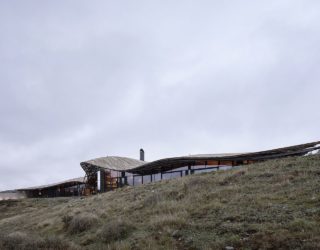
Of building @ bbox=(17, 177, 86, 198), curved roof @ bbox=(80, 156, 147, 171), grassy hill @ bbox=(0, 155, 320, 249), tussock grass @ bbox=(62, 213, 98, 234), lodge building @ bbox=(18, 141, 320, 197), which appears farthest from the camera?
building @ bbox=(17, 177, 86, 198)

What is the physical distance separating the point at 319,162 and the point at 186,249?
1176 cm

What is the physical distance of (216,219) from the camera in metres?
13.6

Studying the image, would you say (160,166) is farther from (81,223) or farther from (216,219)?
(216,219)

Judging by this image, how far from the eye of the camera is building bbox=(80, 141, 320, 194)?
30594mm

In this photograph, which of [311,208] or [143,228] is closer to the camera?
[311,208]

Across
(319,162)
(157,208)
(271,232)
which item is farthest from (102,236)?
(319,162)

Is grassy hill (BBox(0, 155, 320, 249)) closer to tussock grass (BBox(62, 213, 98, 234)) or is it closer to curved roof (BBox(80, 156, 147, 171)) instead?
tussock grass (BBox(62, 213, 98, 234))

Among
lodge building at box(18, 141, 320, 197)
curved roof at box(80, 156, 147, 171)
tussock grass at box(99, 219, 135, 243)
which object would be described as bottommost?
tussock grass at box(99, 219, 135, 243)

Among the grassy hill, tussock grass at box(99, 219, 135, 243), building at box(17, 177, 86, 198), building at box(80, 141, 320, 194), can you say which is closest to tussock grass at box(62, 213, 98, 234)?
the grassy hill

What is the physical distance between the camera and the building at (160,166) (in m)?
30.6

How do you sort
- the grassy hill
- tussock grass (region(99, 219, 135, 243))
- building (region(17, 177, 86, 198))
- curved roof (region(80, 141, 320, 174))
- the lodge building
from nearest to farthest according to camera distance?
the grassy hill
tussock grass (region(99, 219, 135, 243))
curved roof (region(80, 141, 320, 174))
the lodge building
building (region(17, 177, 86, 198))

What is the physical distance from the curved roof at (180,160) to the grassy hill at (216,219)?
8279 millimetres

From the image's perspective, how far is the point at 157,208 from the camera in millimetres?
17344

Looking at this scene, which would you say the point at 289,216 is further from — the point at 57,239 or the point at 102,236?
the point at 57,239
